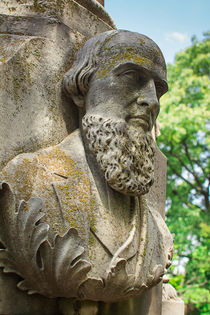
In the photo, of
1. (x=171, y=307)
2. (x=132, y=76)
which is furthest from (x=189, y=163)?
(x=132, y=76)

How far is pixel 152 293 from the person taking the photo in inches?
127

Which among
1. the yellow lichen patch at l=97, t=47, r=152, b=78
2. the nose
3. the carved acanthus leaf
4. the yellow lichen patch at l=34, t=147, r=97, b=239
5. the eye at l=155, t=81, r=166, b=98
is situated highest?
the yellow lichen patch at l=97, t=47, r=152, b=78

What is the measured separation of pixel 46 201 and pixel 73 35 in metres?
1.37

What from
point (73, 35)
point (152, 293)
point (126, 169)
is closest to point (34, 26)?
point (73, 35)

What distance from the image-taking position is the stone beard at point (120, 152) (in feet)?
8.56

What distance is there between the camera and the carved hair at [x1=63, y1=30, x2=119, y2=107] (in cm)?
284

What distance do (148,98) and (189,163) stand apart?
35.9 feet

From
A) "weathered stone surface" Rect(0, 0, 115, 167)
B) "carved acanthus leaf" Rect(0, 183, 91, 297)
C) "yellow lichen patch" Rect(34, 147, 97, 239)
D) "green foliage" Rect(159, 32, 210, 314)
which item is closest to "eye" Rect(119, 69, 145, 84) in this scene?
"weathered stone surface" Rect(0, 0, 115, 167)

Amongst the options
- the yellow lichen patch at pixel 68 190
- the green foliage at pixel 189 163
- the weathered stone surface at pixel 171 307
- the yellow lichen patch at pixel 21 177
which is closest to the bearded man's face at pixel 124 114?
the yellow lichen patch at pixel 68 190

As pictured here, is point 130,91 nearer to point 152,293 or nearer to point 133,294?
point 133,294

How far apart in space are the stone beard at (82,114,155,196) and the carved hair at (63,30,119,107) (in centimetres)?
24

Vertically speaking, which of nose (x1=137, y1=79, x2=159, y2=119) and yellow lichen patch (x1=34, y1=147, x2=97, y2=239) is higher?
nose (x1=137, y1=79, x2=159, y2=119)

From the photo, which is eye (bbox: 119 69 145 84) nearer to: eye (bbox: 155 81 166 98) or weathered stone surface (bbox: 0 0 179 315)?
weathered stone surface (bbox: 0 0 179 315)

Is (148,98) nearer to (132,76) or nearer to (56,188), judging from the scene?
(132,76)
